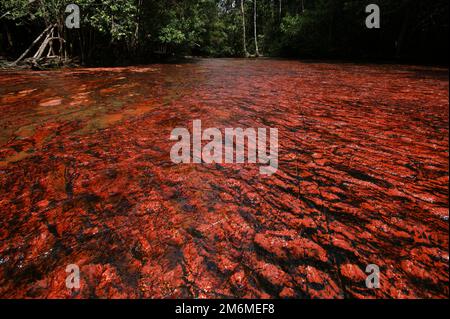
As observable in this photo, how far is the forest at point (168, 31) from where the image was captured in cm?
880

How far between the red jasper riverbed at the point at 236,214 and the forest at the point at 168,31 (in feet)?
10.0

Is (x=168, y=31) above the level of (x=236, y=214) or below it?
above

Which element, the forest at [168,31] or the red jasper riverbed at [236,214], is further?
the forest at [168,31]

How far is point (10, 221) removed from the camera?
1.16m

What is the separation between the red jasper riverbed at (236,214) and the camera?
2.81 ft

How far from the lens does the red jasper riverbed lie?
2.81 ft

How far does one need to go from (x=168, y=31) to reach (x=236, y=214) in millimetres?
13441

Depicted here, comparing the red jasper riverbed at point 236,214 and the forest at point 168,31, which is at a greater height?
the forest at point 168,31

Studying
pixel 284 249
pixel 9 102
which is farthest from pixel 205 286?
pixel 9 102

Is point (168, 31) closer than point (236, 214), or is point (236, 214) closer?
point (236, 214)

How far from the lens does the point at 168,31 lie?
492 inches

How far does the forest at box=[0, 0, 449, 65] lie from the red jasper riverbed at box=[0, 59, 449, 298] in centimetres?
305

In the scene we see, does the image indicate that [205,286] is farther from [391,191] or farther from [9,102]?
[9,102]
